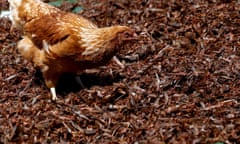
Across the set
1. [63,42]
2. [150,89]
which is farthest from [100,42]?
[150,89]

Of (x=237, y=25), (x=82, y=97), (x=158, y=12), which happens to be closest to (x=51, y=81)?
(x=82, y=97)

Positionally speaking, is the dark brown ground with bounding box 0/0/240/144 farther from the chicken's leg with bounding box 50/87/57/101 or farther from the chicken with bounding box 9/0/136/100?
the chicken with bounding box 9/0/136/100

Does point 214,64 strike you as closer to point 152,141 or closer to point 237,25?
point 237,25

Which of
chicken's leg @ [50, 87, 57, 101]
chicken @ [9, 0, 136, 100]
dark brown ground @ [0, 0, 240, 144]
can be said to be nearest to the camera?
dark brown ground @ [0, 0, 240, 144]

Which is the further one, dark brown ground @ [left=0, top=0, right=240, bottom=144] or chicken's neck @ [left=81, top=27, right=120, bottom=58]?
chicken's neck @ [left=81, top=27, right=120, bottom=58]

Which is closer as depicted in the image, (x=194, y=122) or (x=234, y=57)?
→ (x=194, y=122)

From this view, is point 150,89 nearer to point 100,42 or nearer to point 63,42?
point 100,42

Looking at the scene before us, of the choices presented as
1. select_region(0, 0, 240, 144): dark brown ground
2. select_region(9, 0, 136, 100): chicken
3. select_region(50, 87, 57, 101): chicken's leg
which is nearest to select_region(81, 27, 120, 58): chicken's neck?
select_region(9, 0, 136, 100): chicken
